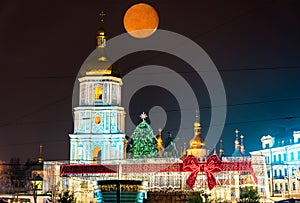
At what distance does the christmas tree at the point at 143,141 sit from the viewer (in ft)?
197

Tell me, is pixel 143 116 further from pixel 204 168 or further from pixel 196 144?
pixel 204 168

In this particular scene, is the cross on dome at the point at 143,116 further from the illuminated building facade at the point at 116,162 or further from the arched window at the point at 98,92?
the arched window at the point at 98,92

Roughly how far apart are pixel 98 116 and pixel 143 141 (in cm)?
641

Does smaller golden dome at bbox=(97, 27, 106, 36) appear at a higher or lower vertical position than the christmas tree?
higher

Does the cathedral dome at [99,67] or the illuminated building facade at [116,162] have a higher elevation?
the cathedral dome at [99,67]

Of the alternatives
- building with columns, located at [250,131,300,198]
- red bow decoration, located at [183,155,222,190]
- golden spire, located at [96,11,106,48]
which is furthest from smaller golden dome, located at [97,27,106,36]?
red bow decoration, located at [183,155,222,190]

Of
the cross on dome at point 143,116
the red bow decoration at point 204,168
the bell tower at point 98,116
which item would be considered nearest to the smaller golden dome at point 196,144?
the bell tower at point 98,116

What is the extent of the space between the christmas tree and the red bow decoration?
64.7 feet

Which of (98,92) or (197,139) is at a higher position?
(98,92)

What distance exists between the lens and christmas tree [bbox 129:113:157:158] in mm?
60125

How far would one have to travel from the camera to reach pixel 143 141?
2388 inches

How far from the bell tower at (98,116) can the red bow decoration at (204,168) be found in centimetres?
2372

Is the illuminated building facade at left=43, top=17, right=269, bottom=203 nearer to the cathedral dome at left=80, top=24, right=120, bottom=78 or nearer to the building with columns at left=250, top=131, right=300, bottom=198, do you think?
the cathedral dome at left=80, top=24, right=120, bottom=78

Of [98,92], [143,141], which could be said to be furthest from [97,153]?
[98,92]
